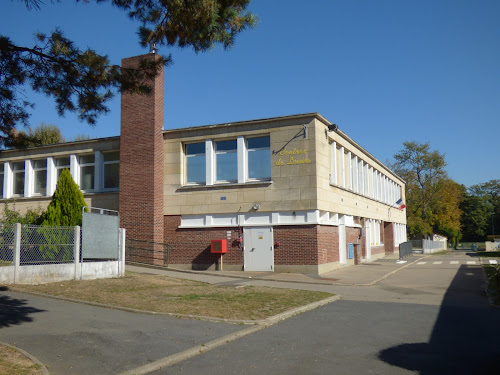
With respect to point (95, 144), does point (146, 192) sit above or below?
below

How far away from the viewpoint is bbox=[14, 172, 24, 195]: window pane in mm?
28734

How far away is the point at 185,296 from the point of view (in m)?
13.0

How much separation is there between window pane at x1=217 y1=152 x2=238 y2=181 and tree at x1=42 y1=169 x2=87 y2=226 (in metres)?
6.51

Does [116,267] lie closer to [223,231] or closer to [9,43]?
[223,231]

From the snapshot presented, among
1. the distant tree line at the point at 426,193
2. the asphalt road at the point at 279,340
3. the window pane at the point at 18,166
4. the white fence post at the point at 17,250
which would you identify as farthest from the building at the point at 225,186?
the distant tree line at the point at 426,193

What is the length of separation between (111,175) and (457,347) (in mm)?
21321

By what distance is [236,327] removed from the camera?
937 centimetres

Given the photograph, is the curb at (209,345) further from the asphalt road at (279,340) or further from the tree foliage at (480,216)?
the tree foliage at (480,216)

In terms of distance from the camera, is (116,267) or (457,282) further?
(457,282)

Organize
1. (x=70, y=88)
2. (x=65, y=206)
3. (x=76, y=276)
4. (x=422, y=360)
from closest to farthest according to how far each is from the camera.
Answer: (x=422, y=360) → (x=70, y=88) → (x=76, y=276) → (x=65, y=206)

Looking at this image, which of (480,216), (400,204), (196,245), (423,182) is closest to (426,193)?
(423,182)

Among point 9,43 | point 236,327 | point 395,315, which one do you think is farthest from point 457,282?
point 9,43

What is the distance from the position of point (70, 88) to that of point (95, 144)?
1788 centimetres

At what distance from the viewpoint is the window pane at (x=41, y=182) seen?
28.0 metres
